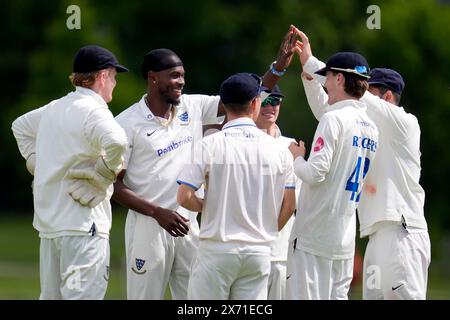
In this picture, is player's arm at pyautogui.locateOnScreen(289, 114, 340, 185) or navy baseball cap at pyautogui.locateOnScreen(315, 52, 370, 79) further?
navy baseball cap at pyautogui.locateOnScreen(315, 52, 370, 79)

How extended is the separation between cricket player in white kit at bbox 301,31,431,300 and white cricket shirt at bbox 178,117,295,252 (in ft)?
4.59

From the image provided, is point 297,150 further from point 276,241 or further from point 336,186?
point 276,241

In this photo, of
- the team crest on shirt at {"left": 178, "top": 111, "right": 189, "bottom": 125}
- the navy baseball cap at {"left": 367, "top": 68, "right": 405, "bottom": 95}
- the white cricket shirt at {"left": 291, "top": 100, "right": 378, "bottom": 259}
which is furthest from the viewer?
the navy baseball cap at {"left": 367, "top": 68, "right": 405, "bottom": 95}

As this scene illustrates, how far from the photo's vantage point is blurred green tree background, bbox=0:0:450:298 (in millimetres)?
37406

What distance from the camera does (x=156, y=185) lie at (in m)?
9.95

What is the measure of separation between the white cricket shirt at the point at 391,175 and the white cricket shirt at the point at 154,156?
1593 millimetres

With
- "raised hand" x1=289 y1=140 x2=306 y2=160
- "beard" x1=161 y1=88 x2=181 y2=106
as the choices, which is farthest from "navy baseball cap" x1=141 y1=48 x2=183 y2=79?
"raised hand" x1=289 y1=140 x2=306 y2=160

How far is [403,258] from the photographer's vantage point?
9.92m

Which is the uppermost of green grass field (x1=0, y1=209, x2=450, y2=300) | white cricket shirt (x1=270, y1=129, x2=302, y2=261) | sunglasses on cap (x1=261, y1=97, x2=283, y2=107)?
sunglasses on cap (x1=261, y1=97, x2=283, y2=107)

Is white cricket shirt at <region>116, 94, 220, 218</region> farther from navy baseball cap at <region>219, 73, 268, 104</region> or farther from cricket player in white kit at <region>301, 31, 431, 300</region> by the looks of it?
cricket player in white kit at <region>301, 31, 431, 300</region>

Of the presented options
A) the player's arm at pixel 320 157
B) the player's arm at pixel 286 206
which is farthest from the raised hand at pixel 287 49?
the player's arm at pixel 286 206

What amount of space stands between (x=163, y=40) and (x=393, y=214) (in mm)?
34979

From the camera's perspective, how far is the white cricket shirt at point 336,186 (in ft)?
30.7

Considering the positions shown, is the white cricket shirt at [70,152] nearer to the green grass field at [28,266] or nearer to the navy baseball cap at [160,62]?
the navy baseball cap at [160,62]
